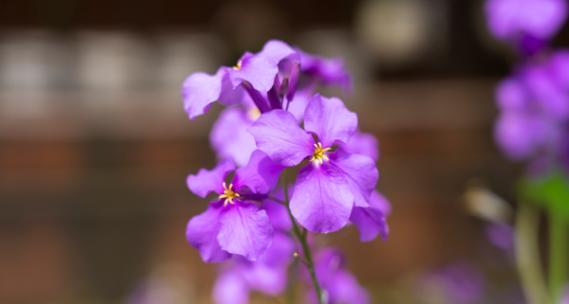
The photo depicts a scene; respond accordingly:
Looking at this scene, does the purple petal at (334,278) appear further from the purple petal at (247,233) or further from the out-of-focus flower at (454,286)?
the out-of-focus flower at (454,286)

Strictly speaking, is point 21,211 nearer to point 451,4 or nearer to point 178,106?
point 178,106

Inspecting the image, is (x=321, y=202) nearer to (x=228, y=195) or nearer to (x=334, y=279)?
(x=228, y=195)

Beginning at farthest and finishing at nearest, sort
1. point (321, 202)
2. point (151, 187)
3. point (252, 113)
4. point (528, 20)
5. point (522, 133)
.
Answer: point (151, 187) < point (522, 133) < point (528, 20) < point (252, 113) < point (321, 202)

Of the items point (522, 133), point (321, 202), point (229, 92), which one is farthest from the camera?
point (522, 133)

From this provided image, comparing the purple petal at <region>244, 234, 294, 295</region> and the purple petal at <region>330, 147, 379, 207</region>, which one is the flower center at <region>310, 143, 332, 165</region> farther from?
the purple petal at <region>244, 234, 294, 295</region>

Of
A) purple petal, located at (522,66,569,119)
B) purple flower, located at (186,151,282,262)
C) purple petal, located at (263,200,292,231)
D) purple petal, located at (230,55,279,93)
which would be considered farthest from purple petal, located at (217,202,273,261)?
purple petal, located at (522,66,569,119)

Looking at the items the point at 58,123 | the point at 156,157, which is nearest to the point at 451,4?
the point at 156,157

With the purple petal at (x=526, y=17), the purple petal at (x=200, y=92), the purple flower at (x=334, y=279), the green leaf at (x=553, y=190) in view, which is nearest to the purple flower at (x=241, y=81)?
the purple petal at (x=200, y=92)

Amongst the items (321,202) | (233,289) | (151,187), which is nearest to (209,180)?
(321,202)
